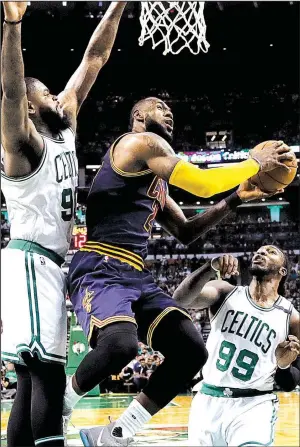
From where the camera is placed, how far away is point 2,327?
10.6ft

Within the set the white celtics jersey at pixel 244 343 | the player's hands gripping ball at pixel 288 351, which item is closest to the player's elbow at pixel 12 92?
the player's hands gripping ball at pixel 288 351

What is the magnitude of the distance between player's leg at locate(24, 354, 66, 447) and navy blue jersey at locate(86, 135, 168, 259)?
673 millimetres

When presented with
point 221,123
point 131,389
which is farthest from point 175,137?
point 131,389

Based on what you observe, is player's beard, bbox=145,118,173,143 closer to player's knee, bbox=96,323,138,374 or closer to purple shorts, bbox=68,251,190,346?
purple shorts, bbox=68,251,190,346

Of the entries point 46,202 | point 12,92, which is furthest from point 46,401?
point 12,92

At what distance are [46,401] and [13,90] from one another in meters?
1.39

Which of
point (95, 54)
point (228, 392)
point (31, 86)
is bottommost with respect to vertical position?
point (228, 392)

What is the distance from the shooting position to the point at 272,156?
338 cm

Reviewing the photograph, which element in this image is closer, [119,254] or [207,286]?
[119,254]

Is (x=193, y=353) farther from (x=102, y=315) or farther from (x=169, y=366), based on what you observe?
(x=102, y=315)

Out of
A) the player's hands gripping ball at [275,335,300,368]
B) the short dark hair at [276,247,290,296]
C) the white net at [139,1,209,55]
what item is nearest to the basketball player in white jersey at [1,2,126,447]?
the player's hands gripping ball at [275,335,300,368]

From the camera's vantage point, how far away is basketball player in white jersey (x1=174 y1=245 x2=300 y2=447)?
437 centimetres

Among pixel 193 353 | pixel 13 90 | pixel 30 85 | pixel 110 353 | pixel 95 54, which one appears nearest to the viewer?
pixel 110 353

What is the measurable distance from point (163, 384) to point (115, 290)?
0.49m
